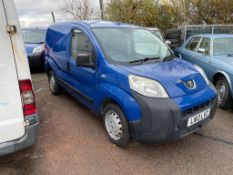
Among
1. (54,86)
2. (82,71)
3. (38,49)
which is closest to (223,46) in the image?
(82,71)

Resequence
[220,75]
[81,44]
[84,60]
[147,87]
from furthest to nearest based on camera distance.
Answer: [220,75] → [81,44] → [84,60] → [147,87]

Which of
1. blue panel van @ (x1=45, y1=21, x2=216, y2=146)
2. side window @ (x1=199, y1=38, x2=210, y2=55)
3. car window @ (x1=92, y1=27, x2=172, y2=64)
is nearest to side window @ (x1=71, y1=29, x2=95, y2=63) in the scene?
blue panel van @ (x1=45, y1=21, x2=216, y2=146)

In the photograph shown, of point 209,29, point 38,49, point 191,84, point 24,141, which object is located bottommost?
point 24,141

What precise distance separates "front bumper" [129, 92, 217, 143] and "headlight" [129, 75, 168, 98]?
0.22 ft

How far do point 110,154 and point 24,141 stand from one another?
1.21m

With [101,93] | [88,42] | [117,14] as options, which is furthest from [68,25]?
[117,14]

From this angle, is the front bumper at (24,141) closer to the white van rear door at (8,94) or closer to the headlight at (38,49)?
the white van rear door at (8,94)

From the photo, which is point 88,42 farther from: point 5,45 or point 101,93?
point 5,45

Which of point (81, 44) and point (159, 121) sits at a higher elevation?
point (81, 44)

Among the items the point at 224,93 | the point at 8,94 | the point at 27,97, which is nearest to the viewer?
the point at 8,94

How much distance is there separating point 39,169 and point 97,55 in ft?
5.92

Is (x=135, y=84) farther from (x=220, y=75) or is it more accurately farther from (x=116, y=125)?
(x=220, y=75)

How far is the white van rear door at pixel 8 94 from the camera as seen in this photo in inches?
96.8

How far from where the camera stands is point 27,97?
2701 mm
